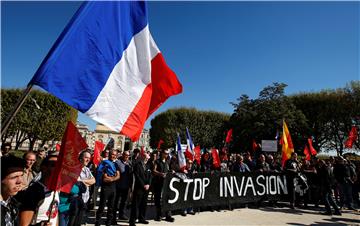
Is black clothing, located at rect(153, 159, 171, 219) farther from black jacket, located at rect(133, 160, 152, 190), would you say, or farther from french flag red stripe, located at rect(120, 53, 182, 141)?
french flag red stripe, located at rect(120, 53, 182, 141)

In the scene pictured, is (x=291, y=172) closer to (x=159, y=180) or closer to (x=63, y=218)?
(x=159, y=180)

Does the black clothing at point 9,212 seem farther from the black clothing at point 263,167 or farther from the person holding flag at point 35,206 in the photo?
the black clothing at point 263,167

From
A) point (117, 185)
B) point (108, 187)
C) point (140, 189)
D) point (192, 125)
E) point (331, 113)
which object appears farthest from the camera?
point (192, 125)

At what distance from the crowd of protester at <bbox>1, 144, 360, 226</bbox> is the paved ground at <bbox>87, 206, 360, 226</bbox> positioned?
413mm

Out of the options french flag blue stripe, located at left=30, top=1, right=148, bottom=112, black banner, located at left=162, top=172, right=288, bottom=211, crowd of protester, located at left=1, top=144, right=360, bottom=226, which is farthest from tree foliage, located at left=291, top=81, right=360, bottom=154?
french flag blue stripe, located at left=30, top=1, right=148, bottom=112

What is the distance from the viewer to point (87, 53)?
303 centimetres

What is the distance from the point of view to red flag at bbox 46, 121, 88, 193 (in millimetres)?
3061

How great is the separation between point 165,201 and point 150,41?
19.8 ft

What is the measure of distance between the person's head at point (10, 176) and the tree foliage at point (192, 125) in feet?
129

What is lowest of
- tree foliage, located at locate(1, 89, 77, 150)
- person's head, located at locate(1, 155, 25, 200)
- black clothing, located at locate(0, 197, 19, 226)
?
black clothing, located at locate(0, 197, 19, 226)

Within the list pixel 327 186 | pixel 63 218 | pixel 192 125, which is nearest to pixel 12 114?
pixel 63 218

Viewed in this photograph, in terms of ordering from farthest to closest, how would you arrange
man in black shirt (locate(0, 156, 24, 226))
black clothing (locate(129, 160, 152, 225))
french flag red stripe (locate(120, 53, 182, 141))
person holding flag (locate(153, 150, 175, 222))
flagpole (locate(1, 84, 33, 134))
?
1. person holding flag (locate(153, 150, 175, 222))
2. black clothing (locate(129, 160, 152, 225))
3. french flag red stripe (locate(120, 53, 182, 141))
4. man in black shirt (locate(0, 156, 24, 226))
5. flagpole (locate(1, 84, 33, 134))

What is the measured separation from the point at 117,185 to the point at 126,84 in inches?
216

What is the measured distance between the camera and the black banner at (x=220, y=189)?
894cm
